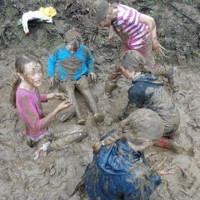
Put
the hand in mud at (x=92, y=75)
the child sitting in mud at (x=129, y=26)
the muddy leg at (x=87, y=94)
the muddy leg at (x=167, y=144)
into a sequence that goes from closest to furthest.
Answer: the muddy leg at (x=167, y=144) < the child sitting in mud at (x=129, y=26) < the muddy leg at (x=87, y=94) < the hand in mud at (x=92, y=75)

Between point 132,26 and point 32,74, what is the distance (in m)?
1.50

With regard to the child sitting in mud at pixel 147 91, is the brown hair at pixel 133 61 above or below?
above

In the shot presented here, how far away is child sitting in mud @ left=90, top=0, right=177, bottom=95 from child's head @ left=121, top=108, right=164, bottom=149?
55.0 inches

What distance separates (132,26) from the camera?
423 centimetres

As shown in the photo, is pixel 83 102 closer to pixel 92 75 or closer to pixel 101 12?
pixel 92 75

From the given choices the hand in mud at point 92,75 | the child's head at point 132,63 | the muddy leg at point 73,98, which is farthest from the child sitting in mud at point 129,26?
the muddy leg at point 73,98

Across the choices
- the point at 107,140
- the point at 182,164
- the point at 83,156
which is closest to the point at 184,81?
the point at 182,164

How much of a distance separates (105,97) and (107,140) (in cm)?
174

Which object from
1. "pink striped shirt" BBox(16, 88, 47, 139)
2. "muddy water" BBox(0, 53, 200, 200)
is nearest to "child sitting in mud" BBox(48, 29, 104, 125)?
"muddy water" BBox(0, 53, 200, 200)

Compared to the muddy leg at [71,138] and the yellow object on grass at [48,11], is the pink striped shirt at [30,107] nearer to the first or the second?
the muddy leg at [71,138]

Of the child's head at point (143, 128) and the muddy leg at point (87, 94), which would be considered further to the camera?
the muddy leg at point (87, 94)

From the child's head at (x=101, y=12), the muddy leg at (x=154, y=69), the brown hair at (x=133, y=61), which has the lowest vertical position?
the muddy leg at (x=154, y=69)

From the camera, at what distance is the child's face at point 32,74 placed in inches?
131

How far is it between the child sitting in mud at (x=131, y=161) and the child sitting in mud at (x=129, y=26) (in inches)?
56.3
